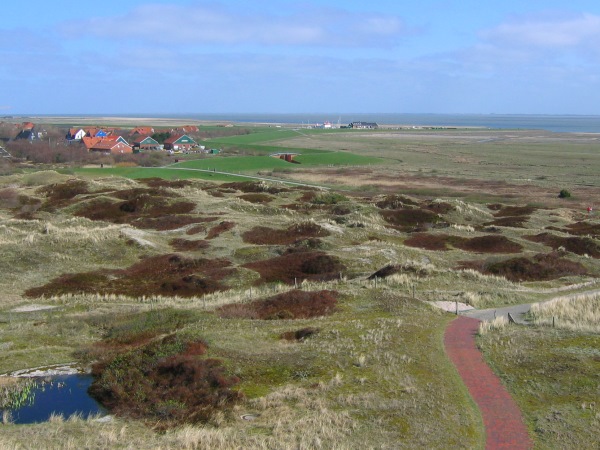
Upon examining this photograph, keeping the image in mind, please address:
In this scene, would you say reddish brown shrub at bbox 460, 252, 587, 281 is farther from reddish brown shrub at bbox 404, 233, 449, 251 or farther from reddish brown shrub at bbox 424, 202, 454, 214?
reddish brown shrub at bbox 424, 202, 454, 214

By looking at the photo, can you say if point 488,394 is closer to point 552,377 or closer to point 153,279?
point 552,377

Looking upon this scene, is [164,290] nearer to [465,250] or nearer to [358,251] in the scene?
[358,251]

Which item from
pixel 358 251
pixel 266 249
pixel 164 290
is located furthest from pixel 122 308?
pixel 358 251

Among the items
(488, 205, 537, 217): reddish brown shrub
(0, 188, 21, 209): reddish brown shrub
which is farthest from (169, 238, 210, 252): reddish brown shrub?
(488, 205, 537, 217): reddish brown shrub

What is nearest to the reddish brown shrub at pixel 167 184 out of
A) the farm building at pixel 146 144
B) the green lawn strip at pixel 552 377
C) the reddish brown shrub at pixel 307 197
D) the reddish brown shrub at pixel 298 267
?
the reddish brown shrub at pixel 307 197

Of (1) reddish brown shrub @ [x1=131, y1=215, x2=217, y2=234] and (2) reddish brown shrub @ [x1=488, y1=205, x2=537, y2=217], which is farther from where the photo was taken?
(2) reddish brown shrub @ [x1=488, y1=205, x2=537, y2=217]

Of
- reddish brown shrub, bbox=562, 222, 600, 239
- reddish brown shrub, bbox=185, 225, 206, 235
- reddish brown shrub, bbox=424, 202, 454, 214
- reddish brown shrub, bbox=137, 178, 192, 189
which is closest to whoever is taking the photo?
reddish brown shrub, bbox=185, 225, 206, 235
